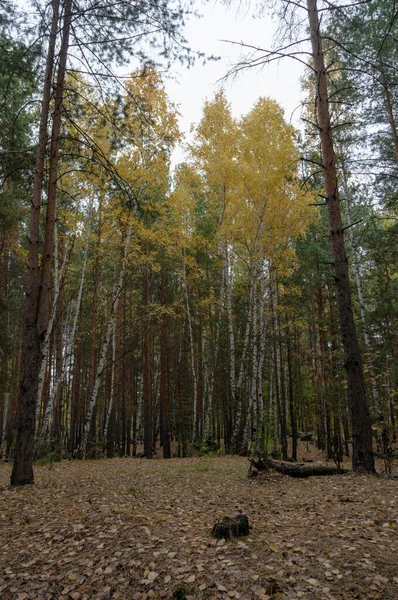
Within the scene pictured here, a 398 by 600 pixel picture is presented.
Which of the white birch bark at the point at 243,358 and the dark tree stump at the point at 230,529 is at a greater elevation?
the white birch bark at the point at 243,358

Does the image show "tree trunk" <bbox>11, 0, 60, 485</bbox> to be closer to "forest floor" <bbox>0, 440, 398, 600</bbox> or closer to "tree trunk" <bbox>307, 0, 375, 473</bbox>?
"forest floor" <bbox>0, 440, 398, 600</bbox>

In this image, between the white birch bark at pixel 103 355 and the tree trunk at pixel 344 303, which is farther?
the white birch bark at pixel 103 355

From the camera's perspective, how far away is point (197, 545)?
3.74 metres

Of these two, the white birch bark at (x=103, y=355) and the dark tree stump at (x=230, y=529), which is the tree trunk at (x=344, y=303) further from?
the white birch bark at (x=103, y=355)

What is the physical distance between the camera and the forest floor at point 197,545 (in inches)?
116

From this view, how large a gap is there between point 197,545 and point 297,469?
4551 mm

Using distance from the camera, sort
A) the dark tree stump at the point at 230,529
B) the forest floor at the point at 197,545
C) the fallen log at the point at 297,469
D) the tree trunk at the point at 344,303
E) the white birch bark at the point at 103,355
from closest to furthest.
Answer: the forest floor at the point at 197,545 < the dark tree stump at the point at 230,529 < the tree trunk at the point at 344,303 < the fallen log at the point at 297,469 < the white birch bark at the point at 103,355

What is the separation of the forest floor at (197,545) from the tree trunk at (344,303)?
1.98ft

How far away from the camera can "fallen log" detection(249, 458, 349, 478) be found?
7.43 metres

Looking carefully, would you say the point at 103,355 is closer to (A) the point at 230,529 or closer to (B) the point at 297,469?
(B) the point at 297,469

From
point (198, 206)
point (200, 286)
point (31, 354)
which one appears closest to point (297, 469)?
point (31, 354)

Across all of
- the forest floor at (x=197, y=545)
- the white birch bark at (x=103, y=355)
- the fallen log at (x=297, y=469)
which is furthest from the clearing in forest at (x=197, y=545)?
the white birch bark at (x=103, y=355)

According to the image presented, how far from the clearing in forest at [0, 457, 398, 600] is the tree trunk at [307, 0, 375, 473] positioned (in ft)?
2.00

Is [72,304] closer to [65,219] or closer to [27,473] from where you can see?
[65,219]
